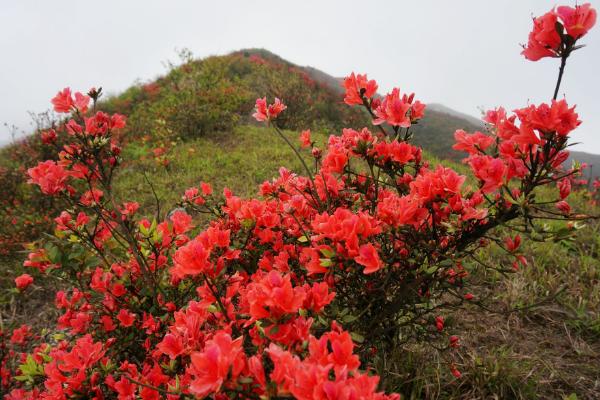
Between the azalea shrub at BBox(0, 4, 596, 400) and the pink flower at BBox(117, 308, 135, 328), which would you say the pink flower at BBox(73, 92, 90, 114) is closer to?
the azalea shrub at BBox(0, 4, 596, 400)

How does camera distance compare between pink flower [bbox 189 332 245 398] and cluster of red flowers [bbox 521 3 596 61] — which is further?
cluster of red flowers [bbox 521 3 596 61]

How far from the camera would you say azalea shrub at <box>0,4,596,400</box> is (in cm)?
89

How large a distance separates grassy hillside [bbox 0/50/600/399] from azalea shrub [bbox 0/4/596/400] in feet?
0.64

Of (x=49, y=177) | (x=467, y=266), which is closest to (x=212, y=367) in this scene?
(x=467, y=266)

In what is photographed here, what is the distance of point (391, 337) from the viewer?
5.54ft

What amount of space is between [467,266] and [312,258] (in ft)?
1.88

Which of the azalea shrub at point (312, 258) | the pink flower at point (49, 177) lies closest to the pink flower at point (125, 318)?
the azalea shrub at point (312, 258)

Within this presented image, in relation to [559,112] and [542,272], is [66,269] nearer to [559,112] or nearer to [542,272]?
[559,112]

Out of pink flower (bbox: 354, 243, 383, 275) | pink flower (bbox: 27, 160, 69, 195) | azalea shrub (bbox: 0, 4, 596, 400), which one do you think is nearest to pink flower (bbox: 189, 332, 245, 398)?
azalea shrub (bbox: 0, 4, 596, 400)

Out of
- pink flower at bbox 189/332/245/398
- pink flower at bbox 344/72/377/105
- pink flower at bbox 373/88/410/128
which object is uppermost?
pink flower at bbox 344/72/377/105

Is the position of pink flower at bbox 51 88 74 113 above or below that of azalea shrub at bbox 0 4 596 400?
above

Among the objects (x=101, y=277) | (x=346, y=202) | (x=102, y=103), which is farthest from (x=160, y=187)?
(x=102, y=103)

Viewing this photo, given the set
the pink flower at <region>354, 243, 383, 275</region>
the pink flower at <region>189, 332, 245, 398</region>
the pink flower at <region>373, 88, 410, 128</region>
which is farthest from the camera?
the pink flower at <region>373, 88, 410, 128</region>

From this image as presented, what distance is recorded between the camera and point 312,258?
46.6 inches
